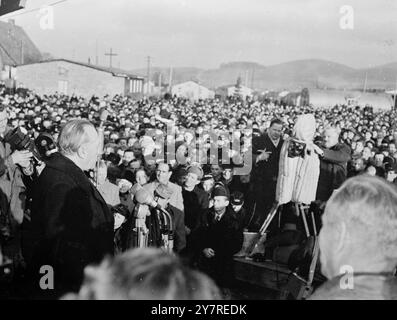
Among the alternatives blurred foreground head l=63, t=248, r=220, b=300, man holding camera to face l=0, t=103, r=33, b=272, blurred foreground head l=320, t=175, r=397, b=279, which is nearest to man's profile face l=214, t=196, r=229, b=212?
man holding camera to face l=0, t=103, r=33, b=272

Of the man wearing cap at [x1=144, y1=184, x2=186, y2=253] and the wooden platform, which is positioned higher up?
the man wearing cap at [x1=144, y1=184, x2=186, y2=253]

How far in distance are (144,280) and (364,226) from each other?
56cm

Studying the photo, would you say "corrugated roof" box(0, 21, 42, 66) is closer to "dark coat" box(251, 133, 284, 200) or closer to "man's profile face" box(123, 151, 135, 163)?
"man's profile face" box(123, 151, 135, 163)

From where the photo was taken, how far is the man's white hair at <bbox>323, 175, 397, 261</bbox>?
1175 millimetres

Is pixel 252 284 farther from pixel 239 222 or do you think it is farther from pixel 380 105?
pixel 380 105

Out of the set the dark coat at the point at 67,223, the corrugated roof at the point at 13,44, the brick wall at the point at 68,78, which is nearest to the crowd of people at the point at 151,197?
the dark coat at the point at 67,223

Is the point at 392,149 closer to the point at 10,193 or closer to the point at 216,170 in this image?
the point at 216,170

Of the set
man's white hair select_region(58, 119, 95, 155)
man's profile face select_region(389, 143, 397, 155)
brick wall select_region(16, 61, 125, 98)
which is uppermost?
brick wall select_region(16, 61, 125, 98)

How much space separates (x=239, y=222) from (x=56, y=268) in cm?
212

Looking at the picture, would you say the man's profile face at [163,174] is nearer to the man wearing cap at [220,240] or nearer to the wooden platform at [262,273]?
the man wearing cap at [220,240]

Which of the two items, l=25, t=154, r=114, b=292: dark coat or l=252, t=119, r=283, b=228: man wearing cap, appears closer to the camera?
l=25, t=154, r=114, b=292: dark coat

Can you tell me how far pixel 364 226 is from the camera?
1.18m

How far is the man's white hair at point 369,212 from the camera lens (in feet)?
3.85
